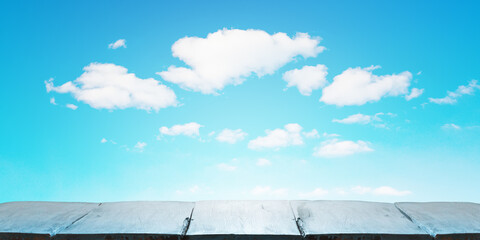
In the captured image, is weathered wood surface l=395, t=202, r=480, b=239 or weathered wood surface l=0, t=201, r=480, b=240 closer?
weathered wood surface l=0, t=201, r=480, b=240

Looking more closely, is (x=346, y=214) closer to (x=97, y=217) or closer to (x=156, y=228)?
(x=156, y=228)

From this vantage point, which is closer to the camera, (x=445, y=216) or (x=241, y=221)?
(x=241, y=221)

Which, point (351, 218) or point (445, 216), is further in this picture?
point (445, 216)

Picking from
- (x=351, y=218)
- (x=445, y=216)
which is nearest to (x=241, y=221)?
(x=351, y=218)

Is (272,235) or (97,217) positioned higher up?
(97,217)

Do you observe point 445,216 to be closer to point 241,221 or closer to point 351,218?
point 351,218

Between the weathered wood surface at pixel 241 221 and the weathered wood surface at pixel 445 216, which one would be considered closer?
the weathered wood surface at pixel 241 221

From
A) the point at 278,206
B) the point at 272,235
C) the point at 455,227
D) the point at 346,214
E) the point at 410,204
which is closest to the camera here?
the point at 272,235

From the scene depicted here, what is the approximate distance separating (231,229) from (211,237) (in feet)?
0.43

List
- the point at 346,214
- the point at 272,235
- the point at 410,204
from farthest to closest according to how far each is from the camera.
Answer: the point at 410,204
the point at 346,214
the point at 272,235

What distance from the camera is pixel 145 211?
2330mm

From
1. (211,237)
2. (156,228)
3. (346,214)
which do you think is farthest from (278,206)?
(156,228)

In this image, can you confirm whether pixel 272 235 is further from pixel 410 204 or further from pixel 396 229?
pixel 410 204

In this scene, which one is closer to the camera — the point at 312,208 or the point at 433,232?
the point at 433,232
